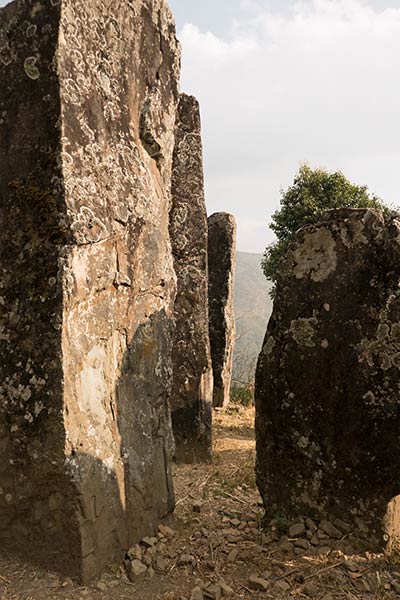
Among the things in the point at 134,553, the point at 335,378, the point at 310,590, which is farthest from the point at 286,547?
the point at 335,378

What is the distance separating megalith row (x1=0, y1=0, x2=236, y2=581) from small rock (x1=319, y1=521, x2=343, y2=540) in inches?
50.4

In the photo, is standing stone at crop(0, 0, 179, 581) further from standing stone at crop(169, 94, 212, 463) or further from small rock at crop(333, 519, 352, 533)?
standing stone at crop(169, 94, 212, 463)

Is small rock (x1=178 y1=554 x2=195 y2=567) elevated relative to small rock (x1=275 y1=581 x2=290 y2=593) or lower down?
elevated

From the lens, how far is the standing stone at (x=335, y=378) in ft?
12.8

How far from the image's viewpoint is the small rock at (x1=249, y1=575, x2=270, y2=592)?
→ 11.4 feet

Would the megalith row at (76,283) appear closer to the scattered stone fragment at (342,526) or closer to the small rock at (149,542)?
the small rock at (149,542)

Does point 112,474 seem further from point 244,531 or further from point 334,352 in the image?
point 334,352

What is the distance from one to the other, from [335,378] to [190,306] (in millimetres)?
3288

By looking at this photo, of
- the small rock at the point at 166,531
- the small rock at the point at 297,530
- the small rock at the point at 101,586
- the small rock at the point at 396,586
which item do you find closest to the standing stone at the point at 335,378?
the small rock at the point at 297,530

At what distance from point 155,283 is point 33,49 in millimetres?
1802

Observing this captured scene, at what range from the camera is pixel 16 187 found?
3.49m

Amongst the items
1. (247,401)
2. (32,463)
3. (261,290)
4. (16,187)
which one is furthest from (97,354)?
(261,290)

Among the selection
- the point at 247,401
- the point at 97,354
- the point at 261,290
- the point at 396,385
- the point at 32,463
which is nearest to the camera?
the point at 32,463

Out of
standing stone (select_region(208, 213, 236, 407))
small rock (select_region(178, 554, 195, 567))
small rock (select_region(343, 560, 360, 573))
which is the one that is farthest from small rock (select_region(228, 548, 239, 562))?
standing stone (select_region(208, 213, 236, 407))
